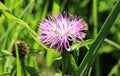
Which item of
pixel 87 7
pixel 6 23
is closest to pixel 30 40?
pixel 6 23

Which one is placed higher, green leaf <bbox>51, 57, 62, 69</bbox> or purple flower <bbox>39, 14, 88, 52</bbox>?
purple flower <bbox>39, 14, 88, 52</bbox>

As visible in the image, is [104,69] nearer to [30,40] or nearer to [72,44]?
[30,40]

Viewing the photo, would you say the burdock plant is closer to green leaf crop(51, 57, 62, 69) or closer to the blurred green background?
green leaf crop(51, 57, 62, 69)

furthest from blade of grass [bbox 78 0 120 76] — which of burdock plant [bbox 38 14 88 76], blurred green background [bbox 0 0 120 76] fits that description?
blurred green background [bbox 0 0 120 76]

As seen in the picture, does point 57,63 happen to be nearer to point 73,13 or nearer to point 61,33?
point 61,33

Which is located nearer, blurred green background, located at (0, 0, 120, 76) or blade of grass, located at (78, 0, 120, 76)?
blade of grass, located at (78, 0, 120, 76)

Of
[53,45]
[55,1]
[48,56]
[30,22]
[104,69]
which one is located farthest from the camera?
[104,69]

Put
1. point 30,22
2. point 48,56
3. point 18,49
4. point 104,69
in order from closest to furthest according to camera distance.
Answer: point 18,49 < point 48,56 < point 30,22 < point 104,69

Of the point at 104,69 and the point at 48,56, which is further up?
the point at 48,56
